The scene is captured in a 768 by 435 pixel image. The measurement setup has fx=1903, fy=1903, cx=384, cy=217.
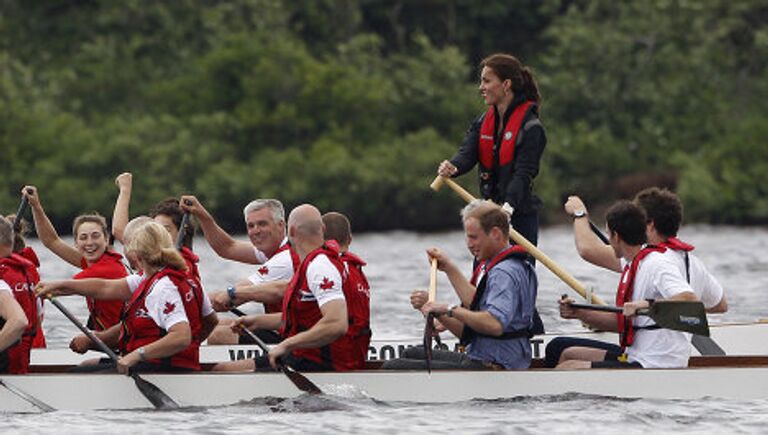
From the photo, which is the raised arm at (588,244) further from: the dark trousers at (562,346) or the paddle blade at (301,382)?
the paddle blade at (301,382)

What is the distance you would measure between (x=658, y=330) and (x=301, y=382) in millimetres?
2040

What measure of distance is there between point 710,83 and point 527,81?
3199 centimetres

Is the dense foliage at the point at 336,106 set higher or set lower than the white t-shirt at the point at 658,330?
higher

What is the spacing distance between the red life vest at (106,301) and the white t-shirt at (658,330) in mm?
3198

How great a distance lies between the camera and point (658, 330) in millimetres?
10648

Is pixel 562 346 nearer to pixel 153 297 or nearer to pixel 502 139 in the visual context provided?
pixel 502 139

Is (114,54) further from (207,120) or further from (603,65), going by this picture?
(603,65)

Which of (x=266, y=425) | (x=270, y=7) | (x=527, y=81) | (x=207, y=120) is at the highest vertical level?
(x=270, y=7)

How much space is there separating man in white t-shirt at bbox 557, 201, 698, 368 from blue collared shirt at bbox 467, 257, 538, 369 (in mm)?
342

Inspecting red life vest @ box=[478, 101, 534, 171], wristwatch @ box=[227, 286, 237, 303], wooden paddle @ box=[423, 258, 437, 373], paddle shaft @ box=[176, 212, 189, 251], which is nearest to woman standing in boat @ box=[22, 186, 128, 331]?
paddle shaft @ box=[176, 212, 189, 251]

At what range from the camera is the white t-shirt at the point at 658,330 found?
10.4 metres

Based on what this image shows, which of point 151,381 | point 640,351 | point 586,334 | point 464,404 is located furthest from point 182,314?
point 586,334

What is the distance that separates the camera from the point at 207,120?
40344 millimetres

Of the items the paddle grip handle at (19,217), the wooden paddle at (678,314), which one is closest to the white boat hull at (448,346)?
the paddle grip handle at (19,217)
